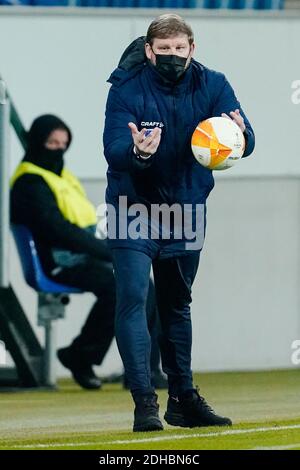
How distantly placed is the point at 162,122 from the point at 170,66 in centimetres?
25

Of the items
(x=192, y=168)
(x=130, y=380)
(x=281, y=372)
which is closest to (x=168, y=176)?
(x=192, y=168)

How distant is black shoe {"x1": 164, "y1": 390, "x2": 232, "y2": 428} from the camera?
27.6 feet

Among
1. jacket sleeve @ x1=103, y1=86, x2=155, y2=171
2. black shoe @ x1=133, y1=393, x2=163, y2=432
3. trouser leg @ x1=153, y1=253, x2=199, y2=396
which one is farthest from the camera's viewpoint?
trouser leg @ x1=153, y1=253, x2=199, y2=396

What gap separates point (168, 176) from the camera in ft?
27.2

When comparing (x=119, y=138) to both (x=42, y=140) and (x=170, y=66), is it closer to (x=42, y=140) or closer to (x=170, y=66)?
(x=170, y=66)

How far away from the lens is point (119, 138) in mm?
8125

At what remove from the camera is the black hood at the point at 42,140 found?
12.4m

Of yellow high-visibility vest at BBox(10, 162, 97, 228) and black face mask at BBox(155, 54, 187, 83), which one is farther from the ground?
black face mask at BBox(155, 54, 187, 83)

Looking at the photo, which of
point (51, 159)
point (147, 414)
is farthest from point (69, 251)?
point (147, 414)

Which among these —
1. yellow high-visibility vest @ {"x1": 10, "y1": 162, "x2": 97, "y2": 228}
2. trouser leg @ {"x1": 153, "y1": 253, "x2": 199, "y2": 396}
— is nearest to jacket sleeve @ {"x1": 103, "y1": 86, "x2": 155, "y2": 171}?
trouser leg @ {"x1": 153, "y1": 253, "x2": 199, "y2": 396}

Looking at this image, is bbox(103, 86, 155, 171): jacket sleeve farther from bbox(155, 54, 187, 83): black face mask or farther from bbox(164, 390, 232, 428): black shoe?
bbox(164, 390, 232, 428): black shoe

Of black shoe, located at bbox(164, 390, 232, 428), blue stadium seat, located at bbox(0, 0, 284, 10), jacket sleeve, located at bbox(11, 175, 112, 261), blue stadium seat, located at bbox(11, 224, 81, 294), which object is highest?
blue stadium seat, located at bbox(0, 0, 284, 10)

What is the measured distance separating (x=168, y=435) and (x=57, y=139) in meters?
4.81

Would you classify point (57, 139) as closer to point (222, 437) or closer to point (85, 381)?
point (85, 381)
